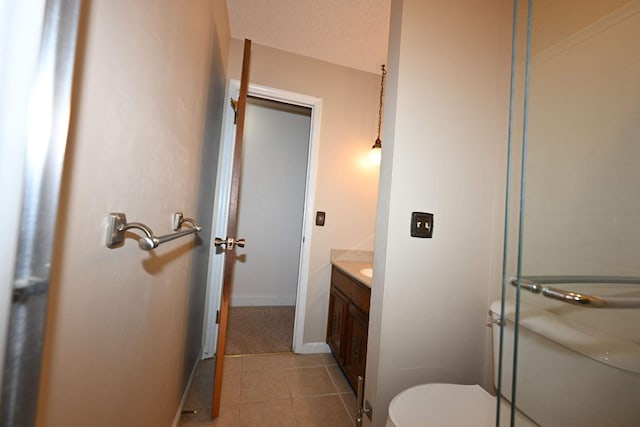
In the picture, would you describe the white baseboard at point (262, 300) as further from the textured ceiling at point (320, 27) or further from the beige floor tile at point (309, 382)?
the textured ceiling at point (320, 27)

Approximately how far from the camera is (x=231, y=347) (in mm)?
2055

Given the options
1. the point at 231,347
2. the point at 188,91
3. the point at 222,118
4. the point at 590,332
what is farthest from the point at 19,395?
the point at 231,347

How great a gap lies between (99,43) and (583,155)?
4.79 ft

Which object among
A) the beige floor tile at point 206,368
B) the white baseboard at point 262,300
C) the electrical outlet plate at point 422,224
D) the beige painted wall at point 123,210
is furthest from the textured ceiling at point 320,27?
the white baseboard at point 262,300

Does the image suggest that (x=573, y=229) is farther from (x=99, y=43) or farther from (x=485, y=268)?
(x=99, y=43)

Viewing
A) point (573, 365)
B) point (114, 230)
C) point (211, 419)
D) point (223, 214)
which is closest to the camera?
point (114, 230)

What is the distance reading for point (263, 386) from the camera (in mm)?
1624

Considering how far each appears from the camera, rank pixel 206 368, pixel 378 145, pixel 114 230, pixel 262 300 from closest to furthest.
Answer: pixel 114 230 < pixel 206 368 < pixel 378 145 < pixel 262 300

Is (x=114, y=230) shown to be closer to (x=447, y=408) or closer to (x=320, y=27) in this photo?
(x=447, y=408)

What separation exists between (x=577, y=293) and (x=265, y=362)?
1.93 metres

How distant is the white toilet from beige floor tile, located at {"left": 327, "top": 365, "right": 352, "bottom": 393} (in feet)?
2.93

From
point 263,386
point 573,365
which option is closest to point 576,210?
point 573,365

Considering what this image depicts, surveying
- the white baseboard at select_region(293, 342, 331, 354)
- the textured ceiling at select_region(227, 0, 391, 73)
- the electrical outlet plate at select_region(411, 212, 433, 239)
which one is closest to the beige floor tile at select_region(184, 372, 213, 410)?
the white baseboard at select_region(293, 342, 331, 354)

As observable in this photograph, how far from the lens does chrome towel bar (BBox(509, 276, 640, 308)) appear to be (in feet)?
1.70
